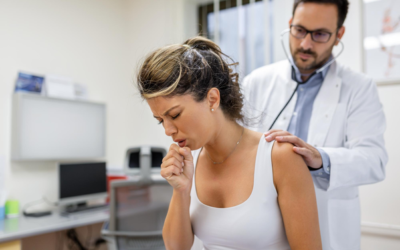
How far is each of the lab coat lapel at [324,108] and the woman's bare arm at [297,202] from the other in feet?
1.39

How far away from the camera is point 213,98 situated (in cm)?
99

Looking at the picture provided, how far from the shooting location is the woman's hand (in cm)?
100

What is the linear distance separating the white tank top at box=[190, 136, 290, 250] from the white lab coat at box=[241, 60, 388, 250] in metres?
0.26

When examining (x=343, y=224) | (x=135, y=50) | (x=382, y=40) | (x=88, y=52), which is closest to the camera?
(x=343, y=224)

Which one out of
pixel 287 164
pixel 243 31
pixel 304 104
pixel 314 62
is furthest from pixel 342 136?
pixel 243 31

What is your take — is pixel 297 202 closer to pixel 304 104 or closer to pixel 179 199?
pixel 179 199

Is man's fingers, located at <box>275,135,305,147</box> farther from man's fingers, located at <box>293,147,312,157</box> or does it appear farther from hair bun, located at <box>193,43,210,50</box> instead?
hair bun, located at <box>193,43,210,50</box>

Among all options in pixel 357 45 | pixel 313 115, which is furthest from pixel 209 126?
pixel 357 45

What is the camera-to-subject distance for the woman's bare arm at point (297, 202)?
901 millimetres

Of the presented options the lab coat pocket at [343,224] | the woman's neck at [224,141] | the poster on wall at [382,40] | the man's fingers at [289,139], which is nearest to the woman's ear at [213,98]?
the woman's neck at [224,141]

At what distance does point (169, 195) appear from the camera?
2074mm

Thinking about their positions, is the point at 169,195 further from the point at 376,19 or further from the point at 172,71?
the point at 376,19

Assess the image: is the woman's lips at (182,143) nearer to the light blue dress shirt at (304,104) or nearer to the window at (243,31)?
the light blue dress shirt at (304,104)

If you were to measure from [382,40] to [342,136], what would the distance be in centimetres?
101
